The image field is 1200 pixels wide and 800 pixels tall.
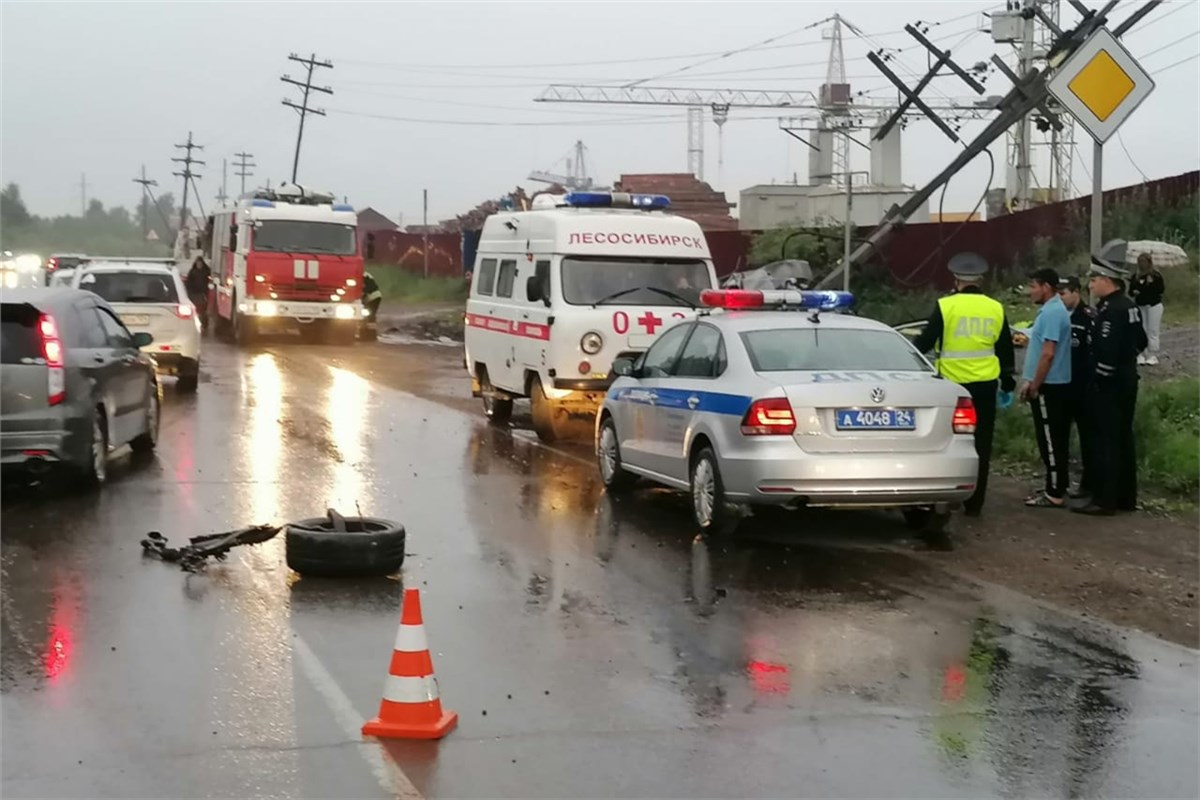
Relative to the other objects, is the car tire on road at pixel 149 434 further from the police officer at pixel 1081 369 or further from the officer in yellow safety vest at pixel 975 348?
the police officer at pixel 1081 369

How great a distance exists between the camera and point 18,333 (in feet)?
36.2

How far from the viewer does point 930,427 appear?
32.0ft

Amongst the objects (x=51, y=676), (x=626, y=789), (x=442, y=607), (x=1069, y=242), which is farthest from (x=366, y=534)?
(x=1069, y=242)

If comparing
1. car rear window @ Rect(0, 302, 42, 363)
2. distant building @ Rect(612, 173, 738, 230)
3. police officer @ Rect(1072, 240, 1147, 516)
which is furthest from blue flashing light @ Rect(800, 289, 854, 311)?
distant building @ Rect(612, 173, 738, 230)

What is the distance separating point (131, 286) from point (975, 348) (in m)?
13.3

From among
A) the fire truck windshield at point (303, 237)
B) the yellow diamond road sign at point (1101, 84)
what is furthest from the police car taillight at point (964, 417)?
the fire truck windshield at point (303, 237)

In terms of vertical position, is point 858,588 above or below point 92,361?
below

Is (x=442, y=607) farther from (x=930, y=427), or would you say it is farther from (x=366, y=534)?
(x=930, y=427)

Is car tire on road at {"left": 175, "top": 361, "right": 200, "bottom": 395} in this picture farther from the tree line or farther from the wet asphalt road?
the tree line

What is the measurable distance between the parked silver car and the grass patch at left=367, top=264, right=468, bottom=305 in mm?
36793

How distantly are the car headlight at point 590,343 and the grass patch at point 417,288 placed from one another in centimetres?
3438

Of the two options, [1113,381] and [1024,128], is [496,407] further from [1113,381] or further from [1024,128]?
[1024,128]

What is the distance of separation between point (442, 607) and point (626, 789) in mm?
3009

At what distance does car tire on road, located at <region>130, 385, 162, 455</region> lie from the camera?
45.9ft
